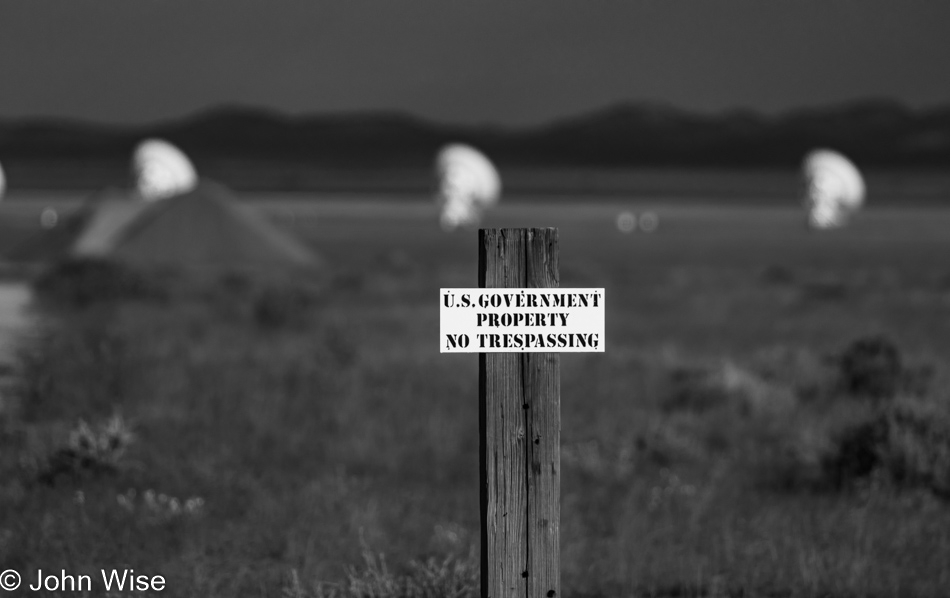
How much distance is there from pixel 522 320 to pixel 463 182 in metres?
52.1

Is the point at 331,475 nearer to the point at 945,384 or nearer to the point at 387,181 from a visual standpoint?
the point at 945,384

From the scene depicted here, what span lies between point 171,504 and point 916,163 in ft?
683

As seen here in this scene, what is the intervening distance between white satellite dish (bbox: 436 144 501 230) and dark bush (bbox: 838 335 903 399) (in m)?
43.5

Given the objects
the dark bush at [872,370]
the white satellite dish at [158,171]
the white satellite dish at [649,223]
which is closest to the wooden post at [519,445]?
the dark bush at [872,370]

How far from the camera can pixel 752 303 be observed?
2322 cm

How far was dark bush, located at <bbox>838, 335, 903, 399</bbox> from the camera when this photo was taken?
35.7 feet

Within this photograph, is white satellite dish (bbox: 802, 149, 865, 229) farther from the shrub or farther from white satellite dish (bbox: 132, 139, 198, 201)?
A: the shrub

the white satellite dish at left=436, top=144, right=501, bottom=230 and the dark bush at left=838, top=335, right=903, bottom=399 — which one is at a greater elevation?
the white satellite dish at left=436, top=144, right=501, bottom=230

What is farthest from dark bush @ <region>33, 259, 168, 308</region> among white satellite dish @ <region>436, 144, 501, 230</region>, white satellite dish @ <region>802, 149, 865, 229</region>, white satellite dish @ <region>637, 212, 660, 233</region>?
white satellite dish @ <region>637, 212, 660, 233</region>

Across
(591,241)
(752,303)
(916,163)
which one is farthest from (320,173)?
(752,303)

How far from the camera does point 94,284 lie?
2077 cm

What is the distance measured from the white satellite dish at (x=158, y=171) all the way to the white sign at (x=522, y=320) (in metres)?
42.0

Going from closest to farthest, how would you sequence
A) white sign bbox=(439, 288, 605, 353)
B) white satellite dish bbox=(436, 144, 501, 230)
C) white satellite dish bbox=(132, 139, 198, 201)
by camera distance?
1. white sign bbox=(439, 288, 605, 353)
2. white satellite dish bbox=(132, 139, 198, 201)
3. white satellite dish bbox=(436, 144, 501, 230)

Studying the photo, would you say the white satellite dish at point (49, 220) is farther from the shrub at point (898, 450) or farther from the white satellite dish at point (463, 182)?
the shrub at point (898, 450)
